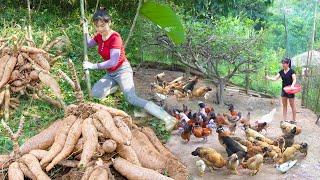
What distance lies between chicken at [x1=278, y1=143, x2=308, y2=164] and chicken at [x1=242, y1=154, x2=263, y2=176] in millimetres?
441

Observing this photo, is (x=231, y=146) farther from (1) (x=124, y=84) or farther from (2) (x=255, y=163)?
(1) (x=124, y=84)

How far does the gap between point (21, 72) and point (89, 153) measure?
9.27 feet

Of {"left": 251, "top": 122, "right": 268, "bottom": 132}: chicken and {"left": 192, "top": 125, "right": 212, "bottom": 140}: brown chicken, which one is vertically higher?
{"left": 192, "top": 125, "right": 212, "bottom": 140}: brown chicken

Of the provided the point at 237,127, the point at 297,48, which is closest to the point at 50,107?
the point at 237,127

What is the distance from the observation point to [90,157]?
391 centimetres

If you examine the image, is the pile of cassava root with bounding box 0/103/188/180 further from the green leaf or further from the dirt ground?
the green leaf

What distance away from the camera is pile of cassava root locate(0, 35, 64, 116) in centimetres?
604

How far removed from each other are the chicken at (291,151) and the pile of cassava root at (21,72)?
9.89ft

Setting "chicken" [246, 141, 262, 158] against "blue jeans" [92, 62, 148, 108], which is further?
"blue jeans" [92, 62, 148, 108]

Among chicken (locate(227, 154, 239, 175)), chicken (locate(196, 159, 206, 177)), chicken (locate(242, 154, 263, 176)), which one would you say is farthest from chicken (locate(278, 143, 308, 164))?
chicken (locate(196, 159, 206, 177))

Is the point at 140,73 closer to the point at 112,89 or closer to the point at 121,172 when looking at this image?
the point at 112,89

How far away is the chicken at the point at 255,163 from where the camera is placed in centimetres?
565

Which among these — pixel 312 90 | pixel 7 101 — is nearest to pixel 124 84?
pixel 7 101

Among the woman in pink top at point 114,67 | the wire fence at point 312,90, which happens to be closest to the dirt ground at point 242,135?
the wire fence at point 312,90
